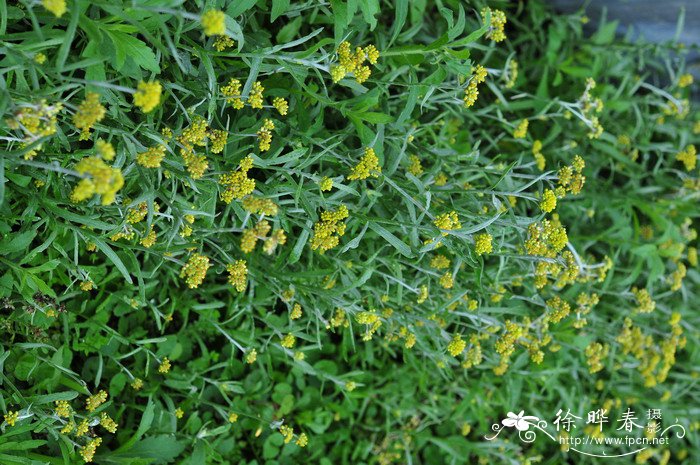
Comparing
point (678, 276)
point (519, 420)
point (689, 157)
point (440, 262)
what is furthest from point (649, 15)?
point (519, 420)

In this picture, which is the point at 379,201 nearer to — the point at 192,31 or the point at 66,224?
the point at 192,31

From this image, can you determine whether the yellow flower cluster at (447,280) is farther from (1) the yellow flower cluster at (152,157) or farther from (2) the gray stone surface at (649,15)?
(2) the gray stone surface at (649,15)

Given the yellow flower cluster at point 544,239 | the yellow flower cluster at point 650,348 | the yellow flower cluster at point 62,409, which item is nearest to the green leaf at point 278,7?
the yellow flower cluster at point 544,239

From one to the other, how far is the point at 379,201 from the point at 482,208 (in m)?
0.28

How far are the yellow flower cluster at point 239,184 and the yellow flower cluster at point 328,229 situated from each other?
19cm

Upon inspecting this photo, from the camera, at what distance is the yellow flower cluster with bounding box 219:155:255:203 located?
1.46 m

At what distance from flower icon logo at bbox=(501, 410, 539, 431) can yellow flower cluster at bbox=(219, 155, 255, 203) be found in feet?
4.78

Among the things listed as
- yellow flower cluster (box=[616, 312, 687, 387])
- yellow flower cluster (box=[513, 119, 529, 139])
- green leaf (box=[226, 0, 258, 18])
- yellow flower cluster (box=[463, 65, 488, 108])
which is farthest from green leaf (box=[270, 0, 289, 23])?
yellow flower cluster (box=[616, 312, 687, 387])

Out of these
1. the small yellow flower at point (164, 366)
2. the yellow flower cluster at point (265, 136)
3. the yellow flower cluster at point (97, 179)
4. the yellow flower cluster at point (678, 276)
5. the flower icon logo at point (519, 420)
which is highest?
the yellow flower cluster at point (97, 179)

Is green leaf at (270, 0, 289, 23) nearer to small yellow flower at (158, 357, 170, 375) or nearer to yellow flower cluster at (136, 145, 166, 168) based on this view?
yellow flower cluster at (136, 145, 166, 168)

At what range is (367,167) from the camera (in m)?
1.58

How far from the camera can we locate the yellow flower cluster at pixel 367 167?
157cm

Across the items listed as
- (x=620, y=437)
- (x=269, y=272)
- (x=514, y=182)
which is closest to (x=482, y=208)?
(x=514, y=182)

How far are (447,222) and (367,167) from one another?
24cm
